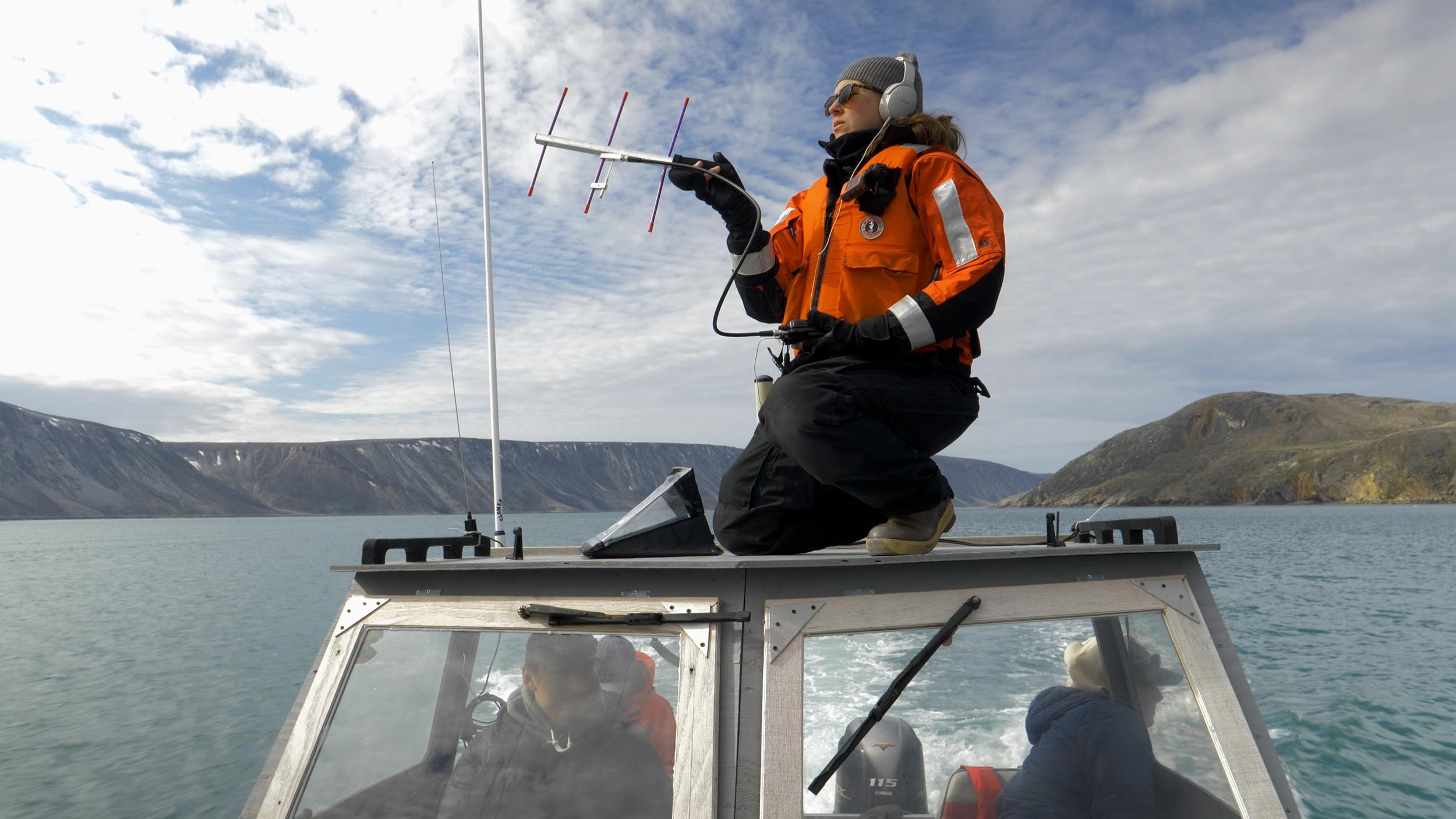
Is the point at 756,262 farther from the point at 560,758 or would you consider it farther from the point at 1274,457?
the point at 1274,457

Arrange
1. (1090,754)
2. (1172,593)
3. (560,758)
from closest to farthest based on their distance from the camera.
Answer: (560,758) → (1090,754) → (1172,593)

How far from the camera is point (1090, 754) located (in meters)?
2.25

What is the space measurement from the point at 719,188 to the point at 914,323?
838 millimetres

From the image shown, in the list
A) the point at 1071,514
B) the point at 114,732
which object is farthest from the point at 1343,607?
the point at 1071,514

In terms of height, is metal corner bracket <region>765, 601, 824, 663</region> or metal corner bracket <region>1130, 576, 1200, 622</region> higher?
metal corner bracket <region>1130, 576, 1200, 622</region>

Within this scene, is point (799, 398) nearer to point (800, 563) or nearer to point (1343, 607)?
point (800, 563)

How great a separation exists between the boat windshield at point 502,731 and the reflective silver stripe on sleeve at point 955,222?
140 centimetres

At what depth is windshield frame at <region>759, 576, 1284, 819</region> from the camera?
1932mm

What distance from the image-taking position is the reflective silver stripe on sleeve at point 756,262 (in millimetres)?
3029

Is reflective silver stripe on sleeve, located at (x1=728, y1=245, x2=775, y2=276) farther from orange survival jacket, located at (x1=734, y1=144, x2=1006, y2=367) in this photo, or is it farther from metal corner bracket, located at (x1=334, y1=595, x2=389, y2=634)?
metal corner bracket, located at (x1=334, y1=595, x2=389, y2=634)

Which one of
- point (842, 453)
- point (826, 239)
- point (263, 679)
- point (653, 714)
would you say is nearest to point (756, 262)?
point (826, 239)

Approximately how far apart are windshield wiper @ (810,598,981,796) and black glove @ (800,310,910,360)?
76 centimetres

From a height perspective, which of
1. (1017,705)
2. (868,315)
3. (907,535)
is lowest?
(1017,705)

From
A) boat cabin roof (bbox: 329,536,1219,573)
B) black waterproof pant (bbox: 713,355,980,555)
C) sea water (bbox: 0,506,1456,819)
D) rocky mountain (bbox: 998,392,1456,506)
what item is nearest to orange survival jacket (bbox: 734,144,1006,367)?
black waterproof pant (bbox: 713,355,980,555)
